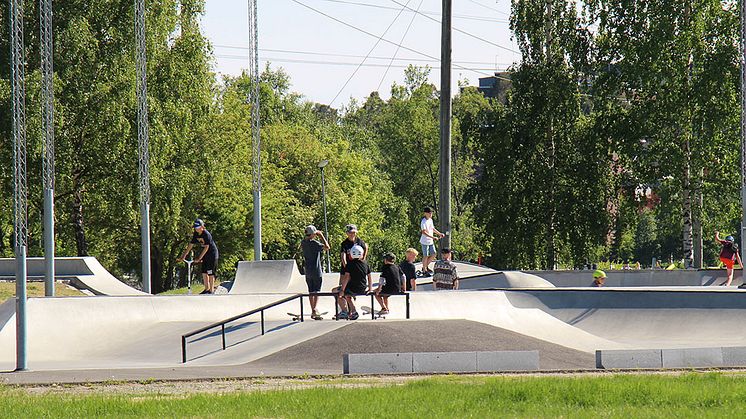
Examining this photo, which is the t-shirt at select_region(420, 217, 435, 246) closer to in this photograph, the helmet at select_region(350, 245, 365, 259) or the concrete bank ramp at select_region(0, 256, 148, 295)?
the helmet at select_region(350, 245, 365, 259)

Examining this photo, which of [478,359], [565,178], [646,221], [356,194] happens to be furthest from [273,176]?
[478,359]

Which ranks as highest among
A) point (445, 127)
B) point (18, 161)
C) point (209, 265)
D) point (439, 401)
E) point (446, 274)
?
point (445, 127)

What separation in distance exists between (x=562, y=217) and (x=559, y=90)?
4.93m

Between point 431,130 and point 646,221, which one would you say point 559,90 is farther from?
point 646,221

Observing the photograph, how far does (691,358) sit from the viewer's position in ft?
59.1

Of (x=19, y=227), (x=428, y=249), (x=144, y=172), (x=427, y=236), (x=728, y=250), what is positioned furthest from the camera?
(x=728, y=250)

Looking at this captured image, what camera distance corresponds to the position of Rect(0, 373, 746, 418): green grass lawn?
1196 cm

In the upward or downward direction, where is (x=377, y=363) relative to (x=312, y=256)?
downward

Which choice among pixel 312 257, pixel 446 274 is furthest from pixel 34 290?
pixel 446 274

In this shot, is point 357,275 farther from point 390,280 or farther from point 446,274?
point 446,274

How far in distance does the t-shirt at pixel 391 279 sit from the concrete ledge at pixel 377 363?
4516 mm

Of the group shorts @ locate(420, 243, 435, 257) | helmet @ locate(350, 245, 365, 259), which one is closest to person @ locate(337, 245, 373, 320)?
helmet @ locate(350, 245, 365, 259)

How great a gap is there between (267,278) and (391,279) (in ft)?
25.1

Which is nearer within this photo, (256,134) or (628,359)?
(628,359)
